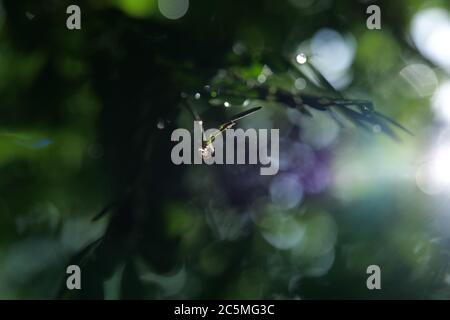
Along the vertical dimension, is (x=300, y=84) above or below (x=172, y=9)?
below

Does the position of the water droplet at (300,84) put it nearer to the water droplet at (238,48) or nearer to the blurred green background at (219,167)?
the blurred green background at (219,167)

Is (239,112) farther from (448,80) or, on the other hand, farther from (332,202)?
(448,80)

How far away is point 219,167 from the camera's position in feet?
3.81

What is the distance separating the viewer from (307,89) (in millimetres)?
1164

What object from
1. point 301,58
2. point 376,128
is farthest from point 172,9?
point 376,128

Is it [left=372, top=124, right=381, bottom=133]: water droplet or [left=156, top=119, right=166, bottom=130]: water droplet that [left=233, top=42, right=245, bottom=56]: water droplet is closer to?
[left=156, top=119, right=166, bottom=130]: water droplet

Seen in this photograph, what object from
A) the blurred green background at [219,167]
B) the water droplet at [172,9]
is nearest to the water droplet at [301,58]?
the blurred green background at [219,167]

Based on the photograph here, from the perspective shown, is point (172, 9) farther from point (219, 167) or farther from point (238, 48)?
point (219, 167)

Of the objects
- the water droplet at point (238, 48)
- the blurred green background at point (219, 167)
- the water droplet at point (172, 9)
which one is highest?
the water droplet at point (172, 9)

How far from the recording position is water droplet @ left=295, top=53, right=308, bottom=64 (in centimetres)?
114

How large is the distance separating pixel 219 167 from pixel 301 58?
304 millimetres

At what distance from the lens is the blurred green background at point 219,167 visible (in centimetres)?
112

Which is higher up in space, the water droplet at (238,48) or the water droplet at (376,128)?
the water droplet at (238,48)

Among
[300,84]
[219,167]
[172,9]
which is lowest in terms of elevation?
[219,167]
